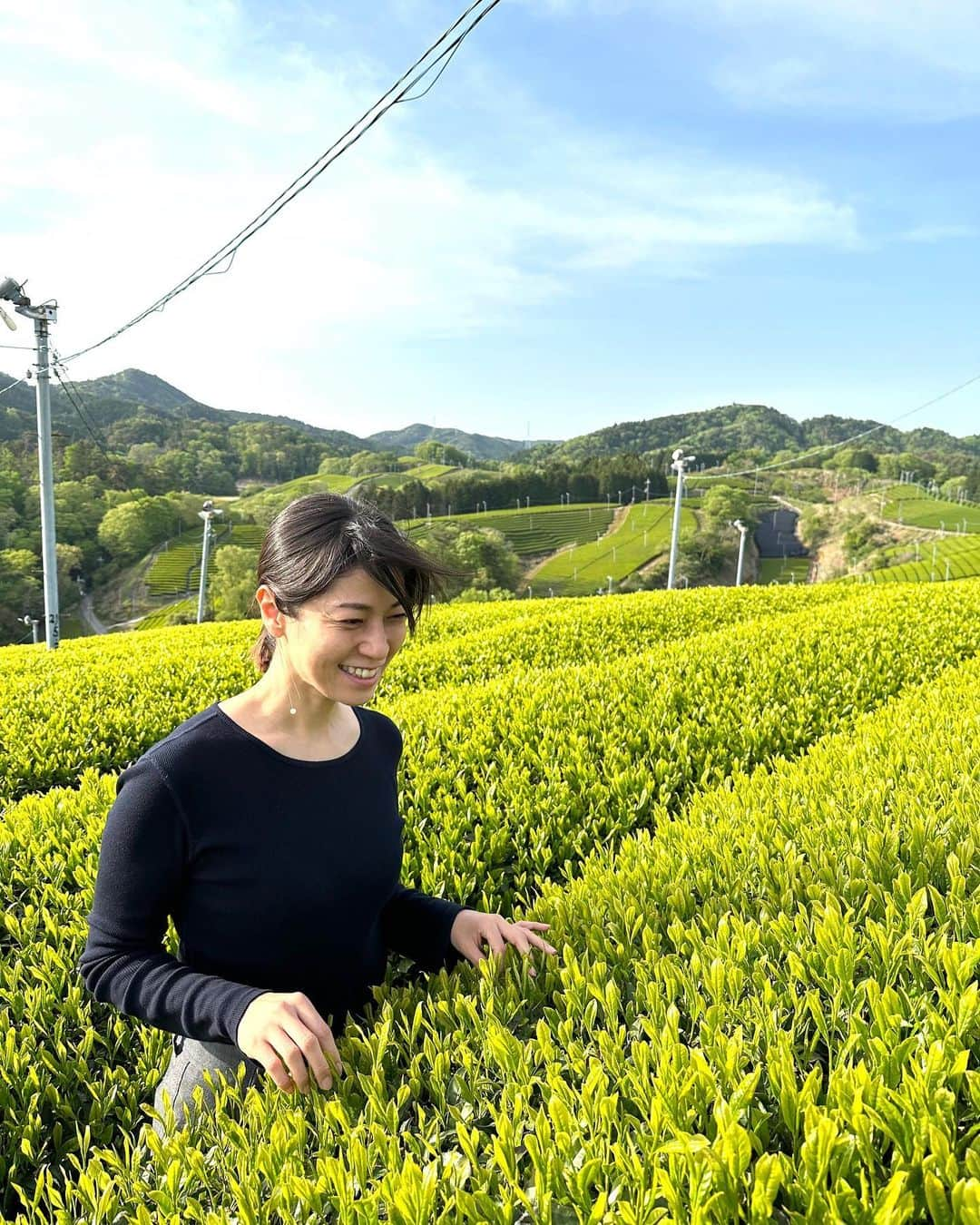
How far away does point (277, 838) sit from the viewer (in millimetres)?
1789

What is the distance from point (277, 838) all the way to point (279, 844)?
14mm

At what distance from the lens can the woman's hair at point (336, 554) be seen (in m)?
1.76

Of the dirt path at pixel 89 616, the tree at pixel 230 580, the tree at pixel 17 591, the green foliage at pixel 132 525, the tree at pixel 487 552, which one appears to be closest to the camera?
the tree at pixel 17 591

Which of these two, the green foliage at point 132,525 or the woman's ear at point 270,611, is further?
the green foliage at point 132,525

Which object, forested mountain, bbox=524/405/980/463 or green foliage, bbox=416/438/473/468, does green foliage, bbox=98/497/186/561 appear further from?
forested mountain, bbox=524/405/980/463

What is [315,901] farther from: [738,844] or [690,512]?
[690,512]

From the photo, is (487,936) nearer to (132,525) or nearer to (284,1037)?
(284,1037)

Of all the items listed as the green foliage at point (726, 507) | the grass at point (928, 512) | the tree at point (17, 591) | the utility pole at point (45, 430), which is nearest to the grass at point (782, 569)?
the green foliage at point (726, 507)

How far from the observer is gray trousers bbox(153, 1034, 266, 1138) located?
71.1 inches

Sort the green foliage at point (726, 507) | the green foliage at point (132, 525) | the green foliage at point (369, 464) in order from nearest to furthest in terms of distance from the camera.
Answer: the green foliage at point (132, 525) < the green foliage at point (726, 507) < the green foliage at point (369, 464)

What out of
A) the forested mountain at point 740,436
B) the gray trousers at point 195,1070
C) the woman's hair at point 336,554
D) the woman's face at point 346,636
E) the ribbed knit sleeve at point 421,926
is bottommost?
A: the gray trousers at point 195,1070

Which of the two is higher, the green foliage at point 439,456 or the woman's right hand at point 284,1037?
the green foliage at point 439,456

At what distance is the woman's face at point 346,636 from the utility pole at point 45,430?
11.5 metres

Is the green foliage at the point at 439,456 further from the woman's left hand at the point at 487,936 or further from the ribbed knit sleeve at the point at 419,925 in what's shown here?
the woman's left hand at the point at 487,936
